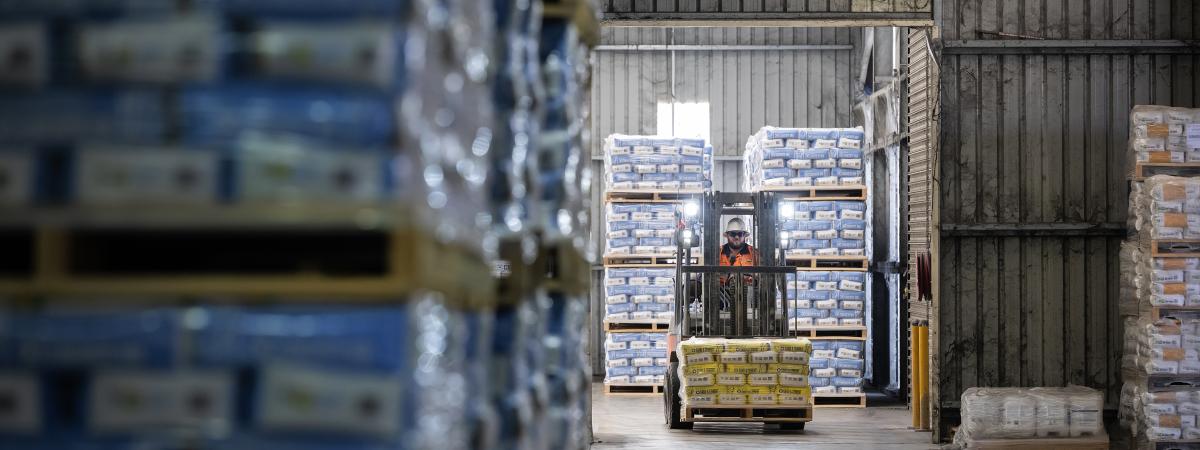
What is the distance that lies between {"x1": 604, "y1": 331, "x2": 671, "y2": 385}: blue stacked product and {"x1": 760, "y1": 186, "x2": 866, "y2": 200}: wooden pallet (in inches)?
92.5

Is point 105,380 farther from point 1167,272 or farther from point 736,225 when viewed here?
point 736,225

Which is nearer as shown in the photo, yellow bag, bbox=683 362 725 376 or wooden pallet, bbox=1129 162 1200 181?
wooden pallet, bbox=1129 162 1200 181

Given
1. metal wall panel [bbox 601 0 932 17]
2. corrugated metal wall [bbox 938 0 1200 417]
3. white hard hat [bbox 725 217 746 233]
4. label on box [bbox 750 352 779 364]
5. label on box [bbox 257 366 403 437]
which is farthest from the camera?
white hard hat [bbox 725 217 746 233]

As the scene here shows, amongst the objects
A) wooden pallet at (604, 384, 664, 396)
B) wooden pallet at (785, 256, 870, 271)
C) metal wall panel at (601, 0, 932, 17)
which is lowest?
wooden pallet at (604, 384, 664, 396)

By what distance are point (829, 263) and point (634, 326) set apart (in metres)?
2.51

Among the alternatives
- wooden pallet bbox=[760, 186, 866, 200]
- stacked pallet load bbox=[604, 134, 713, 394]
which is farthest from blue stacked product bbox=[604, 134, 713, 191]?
wooden pallet bbox=[760, 186, 866, 200]

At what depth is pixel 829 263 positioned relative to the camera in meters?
14.8

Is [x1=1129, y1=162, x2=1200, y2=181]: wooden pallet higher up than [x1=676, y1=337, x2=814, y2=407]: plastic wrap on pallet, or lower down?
higher up

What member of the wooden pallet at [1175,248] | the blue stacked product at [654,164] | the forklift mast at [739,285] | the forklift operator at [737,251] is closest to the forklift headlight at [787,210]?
the blue stacked product at [654,164]

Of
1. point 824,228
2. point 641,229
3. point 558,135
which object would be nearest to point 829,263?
point 824,228

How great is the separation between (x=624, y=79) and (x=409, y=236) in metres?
16.1

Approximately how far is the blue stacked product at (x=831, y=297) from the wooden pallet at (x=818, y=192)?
33.9 inches

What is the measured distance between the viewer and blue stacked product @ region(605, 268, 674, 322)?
1548 centimetres

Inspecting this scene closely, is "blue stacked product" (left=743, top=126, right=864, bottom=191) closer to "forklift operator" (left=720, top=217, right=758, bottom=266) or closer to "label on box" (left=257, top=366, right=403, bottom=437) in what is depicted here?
"forklift operator" (left=720, top=217, right=758, bottom=266)
